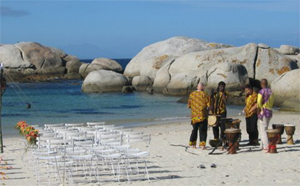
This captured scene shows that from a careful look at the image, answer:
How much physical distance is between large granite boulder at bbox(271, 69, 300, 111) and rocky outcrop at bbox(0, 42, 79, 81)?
2837 centimetres

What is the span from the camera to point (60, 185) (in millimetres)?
10648

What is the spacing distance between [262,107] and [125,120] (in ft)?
42.1

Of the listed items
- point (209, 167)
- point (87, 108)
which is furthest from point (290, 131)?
point (87, 108)

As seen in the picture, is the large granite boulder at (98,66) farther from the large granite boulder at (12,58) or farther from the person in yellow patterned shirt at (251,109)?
the person in yellow patterned shirt at (251,109)

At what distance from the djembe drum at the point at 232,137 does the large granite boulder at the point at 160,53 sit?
28.7 m

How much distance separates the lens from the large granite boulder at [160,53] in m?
43.7

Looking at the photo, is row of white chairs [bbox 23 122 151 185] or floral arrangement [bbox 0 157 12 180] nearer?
row of white chairs [bbox 23 122 151 185]

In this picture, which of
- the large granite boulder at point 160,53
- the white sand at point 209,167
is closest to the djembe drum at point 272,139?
the white sand at point 209,167

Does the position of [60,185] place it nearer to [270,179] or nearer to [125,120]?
[270,179]

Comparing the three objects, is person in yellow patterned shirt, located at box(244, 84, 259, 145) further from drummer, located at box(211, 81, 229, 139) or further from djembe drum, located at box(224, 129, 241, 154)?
djembe drum, located at box(224, 129, 241, 154)

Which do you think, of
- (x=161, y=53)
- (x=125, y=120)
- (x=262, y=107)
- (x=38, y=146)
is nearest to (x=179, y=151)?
(x=262, y=107)

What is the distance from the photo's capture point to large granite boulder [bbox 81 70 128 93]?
41284mm

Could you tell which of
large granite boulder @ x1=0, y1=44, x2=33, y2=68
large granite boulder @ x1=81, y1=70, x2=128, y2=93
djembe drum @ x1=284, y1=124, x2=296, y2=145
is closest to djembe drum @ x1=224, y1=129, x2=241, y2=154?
djembe drum @ x1=284, y1=124, x2=296, y2=145

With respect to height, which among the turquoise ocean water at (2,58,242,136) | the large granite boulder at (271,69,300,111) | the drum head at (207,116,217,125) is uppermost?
the drum head at (207,116,217,125)
